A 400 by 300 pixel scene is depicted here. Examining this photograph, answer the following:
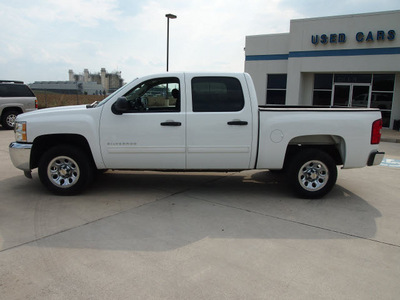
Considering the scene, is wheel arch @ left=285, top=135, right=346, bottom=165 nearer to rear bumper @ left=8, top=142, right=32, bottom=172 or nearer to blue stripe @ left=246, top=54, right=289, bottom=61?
rear bumper @ left=8, top=142, right=32, bottom=172

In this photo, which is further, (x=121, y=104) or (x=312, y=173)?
(x=312, y=173)

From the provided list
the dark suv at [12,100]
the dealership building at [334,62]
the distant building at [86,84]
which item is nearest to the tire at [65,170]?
the dark suv at [12,100]

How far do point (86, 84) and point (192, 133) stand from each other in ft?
210

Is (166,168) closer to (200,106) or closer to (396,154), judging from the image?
(200,106)

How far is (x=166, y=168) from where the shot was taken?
5406mm

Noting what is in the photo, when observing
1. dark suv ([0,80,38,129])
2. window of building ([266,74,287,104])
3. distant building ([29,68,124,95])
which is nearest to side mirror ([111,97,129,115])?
dark suv ([0,80,38,129])

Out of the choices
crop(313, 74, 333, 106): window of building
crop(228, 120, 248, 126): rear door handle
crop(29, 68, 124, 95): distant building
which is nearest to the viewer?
crop(228, 120, 248, 126): rear door handle

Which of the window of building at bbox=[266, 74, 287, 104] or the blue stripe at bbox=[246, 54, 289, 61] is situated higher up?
the blue stripe at bbox=[246, 54, 289, 61]

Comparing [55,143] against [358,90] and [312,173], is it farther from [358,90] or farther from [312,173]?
[358,90]

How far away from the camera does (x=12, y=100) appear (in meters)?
14.1

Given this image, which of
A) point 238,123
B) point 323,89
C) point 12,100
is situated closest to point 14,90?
point 12,100

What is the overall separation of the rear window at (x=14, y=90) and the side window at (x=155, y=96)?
11127 millimetres

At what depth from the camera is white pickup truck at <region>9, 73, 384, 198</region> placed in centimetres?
525

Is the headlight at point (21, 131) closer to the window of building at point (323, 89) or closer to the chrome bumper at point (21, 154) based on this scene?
the chrome bumper at point (21, 154)
